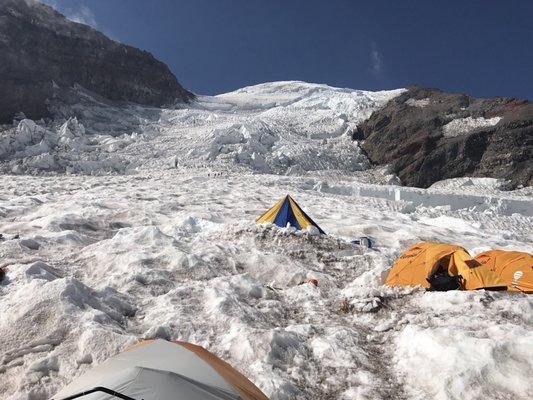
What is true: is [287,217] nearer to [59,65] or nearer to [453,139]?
[453,139]

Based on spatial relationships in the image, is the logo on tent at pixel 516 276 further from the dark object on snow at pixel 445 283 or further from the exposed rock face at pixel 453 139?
the exposed rock face at pixel 453 139

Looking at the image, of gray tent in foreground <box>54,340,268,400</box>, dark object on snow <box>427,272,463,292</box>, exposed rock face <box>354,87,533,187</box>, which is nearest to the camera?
gray tent in foreground <box>54,340,268,400</box>

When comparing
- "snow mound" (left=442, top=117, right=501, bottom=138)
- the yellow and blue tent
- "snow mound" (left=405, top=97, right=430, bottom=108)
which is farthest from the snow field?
"snow mound" (left=405, top=97, right=430, bottom=108)

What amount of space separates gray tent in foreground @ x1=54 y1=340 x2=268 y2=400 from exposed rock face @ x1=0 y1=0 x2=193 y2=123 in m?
36.0

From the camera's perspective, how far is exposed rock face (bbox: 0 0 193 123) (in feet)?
123

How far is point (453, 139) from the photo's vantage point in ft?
128

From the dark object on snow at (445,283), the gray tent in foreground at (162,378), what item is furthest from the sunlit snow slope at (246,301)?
the gray tent in foreground at (162,378)

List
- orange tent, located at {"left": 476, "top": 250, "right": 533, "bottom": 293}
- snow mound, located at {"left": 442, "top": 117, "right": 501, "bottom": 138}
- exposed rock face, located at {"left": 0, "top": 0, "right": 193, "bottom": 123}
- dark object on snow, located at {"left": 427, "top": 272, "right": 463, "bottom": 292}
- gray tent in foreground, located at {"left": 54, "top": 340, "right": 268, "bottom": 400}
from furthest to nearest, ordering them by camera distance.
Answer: snow mound, located at {"left": 442, "top": 117, "right": 501, "bottom": 138}, exposed rock face, located at {"left": 0, "top": 0, "right": 193, "bottom": 123}, dark object on snow, located at {"left": 427, "top": 272, "right": 463, "bottom": 292}, orange tent, located at {"left": 476, "top": 250, "right": 533, "bottom": 293}, gray tent in foreground, located at {"left": 54, "top": 340, "right": 268, "bottom": 400}

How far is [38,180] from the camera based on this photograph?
21.1 m

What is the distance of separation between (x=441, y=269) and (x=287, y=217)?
5807 mm

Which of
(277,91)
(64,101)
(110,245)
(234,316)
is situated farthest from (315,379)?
(277,91)

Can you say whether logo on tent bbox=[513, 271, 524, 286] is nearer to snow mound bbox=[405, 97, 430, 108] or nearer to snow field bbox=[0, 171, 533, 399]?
snow field bbox=[0, 171, 533, 399]

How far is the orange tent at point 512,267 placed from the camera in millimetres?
7074

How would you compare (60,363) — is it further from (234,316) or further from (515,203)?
(515,203)
